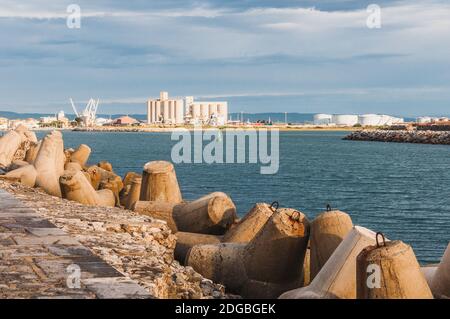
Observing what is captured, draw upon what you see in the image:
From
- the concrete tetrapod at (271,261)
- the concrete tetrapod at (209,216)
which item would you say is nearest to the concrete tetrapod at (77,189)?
the concrete tetrapod at (209,216)

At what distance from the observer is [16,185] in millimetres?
12836

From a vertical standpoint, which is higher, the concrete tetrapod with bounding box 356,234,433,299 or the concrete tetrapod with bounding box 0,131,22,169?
the concrete tetrapod with bounding box 0,131,22,169

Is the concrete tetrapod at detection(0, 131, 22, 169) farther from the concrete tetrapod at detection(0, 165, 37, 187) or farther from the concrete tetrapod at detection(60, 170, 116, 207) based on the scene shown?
the concrete tetrapod at detection(60, 170, 116, 207)

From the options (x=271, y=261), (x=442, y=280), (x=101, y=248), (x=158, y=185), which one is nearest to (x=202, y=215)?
(x=158, y=185)

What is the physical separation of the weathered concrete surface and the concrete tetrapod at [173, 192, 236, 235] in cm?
117

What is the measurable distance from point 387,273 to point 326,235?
2.06 metres

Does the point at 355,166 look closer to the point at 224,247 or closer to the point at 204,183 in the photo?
the point at 204,183

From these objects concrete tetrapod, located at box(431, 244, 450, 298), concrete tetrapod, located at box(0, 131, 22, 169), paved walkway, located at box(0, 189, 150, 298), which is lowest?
concrete tetrapod, located at box(431, 244, 450, 298)

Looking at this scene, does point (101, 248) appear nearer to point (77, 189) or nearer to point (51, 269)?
point (51, 269)

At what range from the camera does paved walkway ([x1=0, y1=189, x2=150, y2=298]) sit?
4.84 meters

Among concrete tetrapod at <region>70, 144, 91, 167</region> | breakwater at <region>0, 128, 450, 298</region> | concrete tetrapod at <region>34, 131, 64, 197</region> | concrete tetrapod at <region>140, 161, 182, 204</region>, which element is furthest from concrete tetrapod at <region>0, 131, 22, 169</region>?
concrete tetrapod at <region>140, 161, 182, 204</region>

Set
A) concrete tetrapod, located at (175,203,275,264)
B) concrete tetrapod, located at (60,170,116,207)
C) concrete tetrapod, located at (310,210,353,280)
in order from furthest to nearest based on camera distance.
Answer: concrete tetrapod, located at (60,170,116,207), concrete tetrapod, located at (175,203,275,264), concrete tetrapod, located at (310,210,353,280)

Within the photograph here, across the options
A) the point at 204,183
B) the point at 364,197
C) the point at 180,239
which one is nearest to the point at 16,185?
the point at 180,239

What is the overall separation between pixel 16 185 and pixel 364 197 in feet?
59.6
